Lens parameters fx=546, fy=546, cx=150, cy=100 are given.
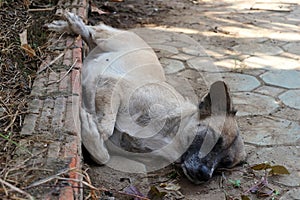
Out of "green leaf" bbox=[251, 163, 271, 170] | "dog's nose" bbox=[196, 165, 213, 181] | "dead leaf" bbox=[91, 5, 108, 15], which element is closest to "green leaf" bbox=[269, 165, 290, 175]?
"green leaf" bbox=[251, 163, 271, 170]

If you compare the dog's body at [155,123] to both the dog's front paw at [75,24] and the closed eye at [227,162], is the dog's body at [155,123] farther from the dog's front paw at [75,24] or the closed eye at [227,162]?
the dog's front paw at [75,24]

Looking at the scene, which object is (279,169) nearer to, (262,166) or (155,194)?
(262,166)

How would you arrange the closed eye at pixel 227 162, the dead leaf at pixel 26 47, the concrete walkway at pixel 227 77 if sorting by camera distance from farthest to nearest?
the dead leaf at pixel 26 47 → the closed eye at pixel 227 162 → the concrete walkway at pixel 227 77

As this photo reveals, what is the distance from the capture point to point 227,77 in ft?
17.8

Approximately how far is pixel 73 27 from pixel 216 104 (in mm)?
1528

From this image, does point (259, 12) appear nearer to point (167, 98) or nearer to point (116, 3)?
point (116, 3)

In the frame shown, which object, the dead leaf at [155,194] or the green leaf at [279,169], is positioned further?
the green leaf at [279,169]

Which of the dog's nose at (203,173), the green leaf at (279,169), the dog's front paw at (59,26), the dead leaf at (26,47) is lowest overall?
the dog's nose at (203,173)

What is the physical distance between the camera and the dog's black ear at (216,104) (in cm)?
396

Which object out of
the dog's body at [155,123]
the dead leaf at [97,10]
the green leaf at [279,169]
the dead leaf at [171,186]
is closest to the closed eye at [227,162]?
the dog's body at [155,123]

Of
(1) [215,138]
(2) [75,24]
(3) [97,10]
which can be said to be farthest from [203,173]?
(3) [97,10]

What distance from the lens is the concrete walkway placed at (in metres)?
3.06

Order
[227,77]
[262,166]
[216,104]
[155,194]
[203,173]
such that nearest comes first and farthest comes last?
Answer: [155,194] → [203,173] → [262,166] → [216,104] → [227,77]

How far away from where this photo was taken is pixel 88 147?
3803 mm
